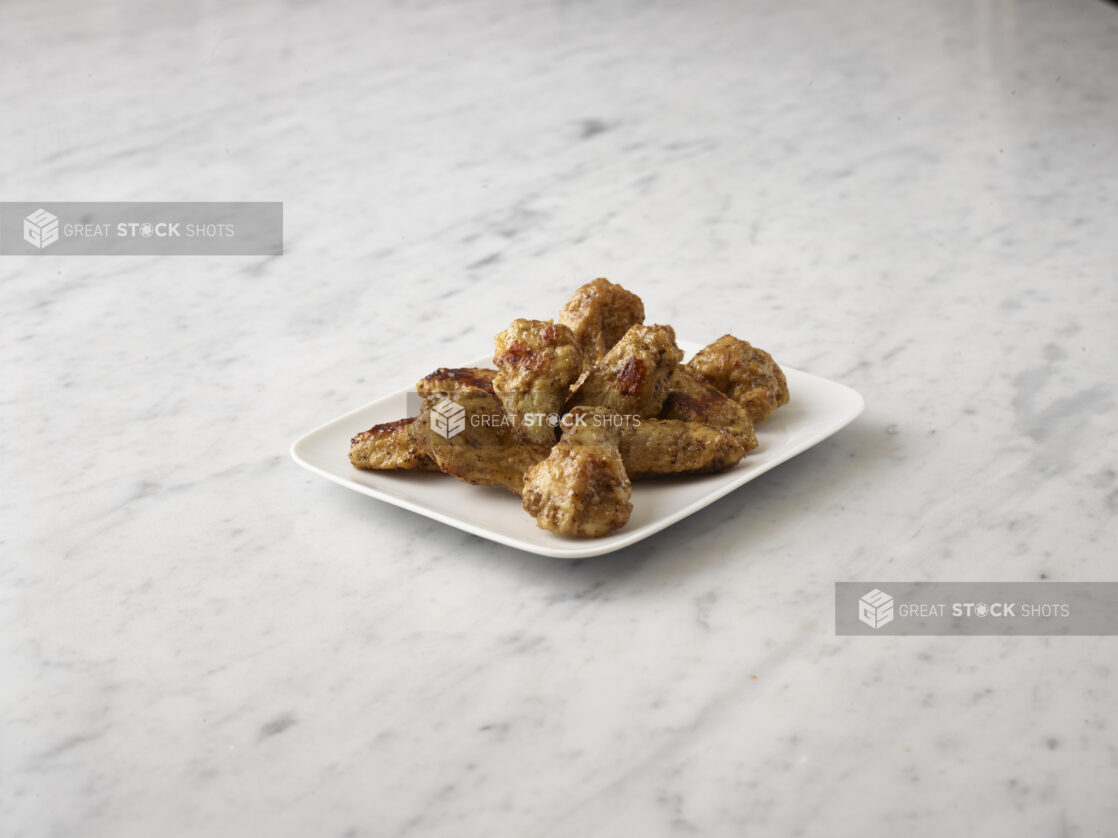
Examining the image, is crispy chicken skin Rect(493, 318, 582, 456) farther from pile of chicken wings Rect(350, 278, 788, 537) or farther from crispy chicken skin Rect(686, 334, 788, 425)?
crispy chicken skin Rect(686, 334, 788, 425)

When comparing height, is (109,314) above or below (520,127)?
below

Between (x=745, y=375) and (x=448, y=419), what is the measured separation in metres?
0.40

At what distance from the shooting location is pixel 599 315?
1.64 metres

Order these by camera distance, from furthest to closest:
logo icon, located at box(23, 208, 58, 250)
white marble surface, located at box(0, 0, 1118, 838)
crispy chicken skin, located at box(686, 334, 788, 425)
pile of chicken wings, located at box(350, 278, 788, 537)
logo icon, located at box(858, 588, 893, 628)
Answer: logo icon, located at box(23, 208, 58, 250)
crispy chicken skin, located at box(686, 334, 788, 425)
pile of chicken wings, located at box(350, 278, 788, 537)
logo icon, located at box(858, 588, 893, 628)
white marble surface, located at box(0, 0, 1118, 838)

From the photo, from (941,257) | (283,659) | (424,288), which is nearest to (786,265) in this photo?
(941,257)

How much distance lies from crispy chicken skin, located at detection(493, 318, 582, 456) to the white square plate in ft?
0.27

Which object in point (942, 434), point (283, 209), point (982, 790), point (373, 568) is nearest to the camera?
point (982, 790)

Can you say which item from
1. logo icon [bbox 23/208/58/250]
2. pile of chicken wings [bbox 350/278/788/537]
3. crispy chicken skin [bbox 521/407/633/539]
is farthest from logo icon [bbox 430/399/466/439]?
logo icon [bbox 23/208/58/250]

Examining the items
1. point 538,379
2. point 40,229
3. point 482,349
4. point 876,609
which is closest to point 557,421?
point 538,379

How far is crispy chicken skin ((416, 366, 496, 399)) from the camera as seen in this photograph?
1.46 meters

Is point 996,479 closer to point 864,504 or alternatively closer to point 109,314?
point 864,504

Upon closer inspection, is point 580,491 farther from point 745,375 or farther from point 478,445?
point 745,375

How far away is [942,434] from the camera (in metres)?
1.67

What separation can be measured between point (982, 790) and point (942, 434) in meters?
0.69
